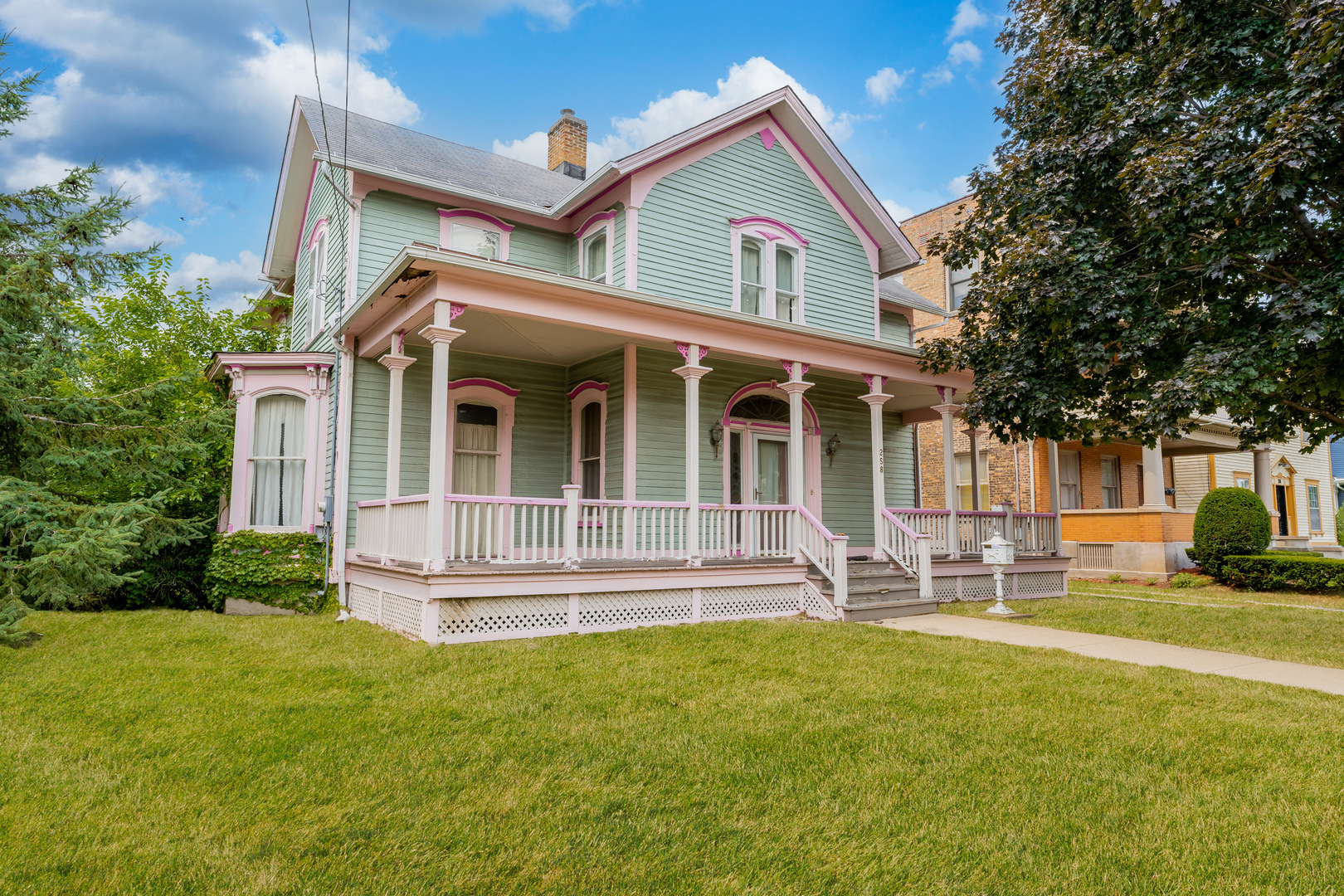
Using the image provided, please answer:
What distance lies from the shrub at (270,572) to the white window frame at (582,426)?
12.4ft

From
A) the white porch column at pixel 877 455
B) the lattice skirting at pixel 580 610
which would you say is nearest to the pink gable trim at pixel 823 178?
the white porch column at pixel 877 455

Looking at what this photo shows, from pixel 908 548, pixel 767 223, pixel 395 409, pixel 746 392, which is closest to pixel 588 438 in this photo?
pixel 746 392

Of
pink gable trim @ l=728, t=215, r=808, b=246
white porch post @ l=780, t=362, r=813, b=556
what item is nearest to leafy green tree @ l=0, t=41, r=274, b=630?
white porch post @ l=780, t=362, r=813, b=556

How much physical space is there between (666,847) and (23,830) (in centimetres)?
275

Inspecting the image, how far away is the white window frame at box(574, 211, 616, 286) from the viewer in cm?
1213

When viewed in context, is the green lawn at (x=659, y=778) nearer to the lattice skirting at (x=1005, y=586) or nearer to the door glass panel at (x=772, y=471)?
the lattice skirting at (x=1005, y=586)

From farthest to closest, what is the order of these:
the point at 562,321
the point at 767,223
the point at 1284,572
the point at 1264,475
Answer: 1. the point at 1264,475
2. the point at 1284,572
3. the point at 767,223
4. the point at 562,321

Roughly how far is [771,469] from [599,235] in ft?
15.7

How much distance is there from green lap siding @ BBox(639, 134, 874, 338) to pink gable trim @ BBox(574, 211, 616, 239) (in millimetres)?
551

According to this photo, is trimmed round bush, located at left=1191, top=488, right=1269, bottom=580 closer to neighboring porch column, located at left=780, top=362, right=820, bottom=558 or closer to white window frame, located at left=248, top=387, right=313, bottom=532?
neighboring porch column, located at left=780, top=362, right=820, bottom=558

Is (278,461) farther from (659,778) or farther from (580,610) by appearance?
(659,778)

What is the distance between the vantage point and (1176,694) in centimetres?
598

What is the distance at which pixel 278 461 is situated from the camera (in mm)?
11500

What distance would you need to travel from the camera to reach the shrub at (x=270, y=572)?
1059cm
